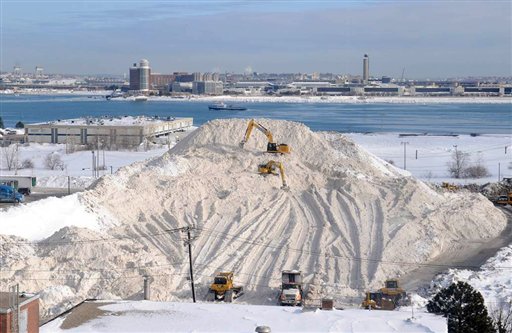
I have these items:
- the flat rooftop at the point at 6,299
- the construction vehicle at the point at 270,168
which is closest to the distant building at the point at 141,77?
the construction vehicle at the point at 270,168

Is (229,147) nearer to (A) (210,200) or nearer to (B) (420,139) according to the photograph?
(A) (210,200)

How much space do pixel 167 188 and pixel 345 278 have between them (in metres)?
6.02

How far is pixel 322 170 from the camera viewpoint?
23.0 meters

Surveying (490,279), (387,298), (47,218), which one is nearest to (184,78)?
(47,218)

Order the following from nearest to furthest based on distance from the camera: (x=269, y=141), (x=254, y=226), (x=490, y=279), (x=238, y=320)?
(x=238, y=320), (x=490, y=279), (x=254, y=226), (x=269, y=141)

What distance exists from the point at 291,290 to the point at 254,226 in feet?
14.7

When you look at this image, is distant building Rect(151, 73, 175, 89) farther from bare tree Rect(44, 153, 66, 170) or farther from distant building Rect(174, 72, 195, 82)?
bare tree Rect(44, 153, 66, 170)

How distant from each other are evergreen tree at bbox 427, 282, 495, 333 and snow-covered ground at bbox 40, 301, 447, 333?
73 centimetres

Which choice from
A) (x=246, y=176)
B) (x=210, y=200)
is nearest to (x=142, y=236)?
(x=210, y=200)

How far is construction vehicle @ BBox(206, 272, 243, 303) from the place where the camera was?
1452 centimetres

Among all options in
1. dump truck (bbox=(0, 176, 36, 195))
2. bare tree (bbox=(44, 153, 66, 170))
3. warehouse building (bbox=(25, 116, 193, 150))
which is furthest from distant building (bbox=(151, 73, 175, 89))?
dump truck (bbox=(0, 176, 36, 195))

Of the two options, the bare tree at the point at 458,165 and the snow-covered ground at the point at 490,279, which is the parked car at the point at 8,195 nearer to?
the snow-covered ground at the point at 490,279

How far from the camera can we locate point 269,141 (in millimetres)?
24312

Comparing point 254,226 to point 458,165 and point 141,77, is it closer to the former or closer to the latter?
point 458,165
